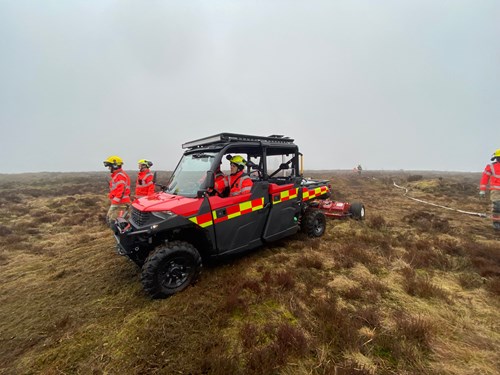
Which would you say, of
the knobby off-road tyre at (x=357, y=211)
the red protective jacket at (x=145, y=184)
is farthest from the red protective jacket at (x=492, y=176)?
the red protective jacket at (x=145, y=184)

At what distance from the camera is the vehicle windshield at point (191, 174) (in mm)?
4262

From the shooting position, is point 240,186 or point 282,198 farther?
point 282,198

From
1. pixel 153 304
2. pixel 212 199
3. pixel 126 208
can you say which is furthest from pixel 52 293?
pixel 212 199

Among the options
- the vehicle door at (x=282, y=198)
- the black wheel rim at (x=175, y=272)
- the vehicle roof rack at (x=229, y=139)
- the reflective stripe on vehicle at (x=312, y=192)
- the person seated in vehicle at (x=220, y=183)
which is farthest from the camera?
the reflective stripe on vehicle at (x=312, y=192)

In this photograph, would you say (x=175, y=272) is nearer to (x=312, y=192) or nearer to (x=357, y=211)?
(x=312, y=192)

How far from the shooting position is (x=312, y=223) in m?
6.06

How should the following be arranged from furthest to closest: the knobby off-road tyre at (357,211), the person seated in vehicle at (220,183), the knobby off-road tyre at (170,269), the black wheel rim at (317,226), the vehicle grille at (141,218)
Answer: the knobby off-road tyre at (357,211), the black wheel rim at (317,226), the person seated in vehicle at (220,183), the vehicle grille at (141,218), the knobby off-road tyre at (170,269)

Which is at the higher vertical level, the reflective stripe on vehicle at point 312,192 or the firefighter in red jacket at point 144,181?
the firefighter in red jacket at point 144,181

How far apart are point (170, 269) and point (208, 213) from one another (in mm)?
1090

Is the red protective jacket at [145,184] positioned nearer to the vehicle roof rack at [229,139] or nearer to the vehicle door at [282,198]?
the vehicle roof rack at [229,139]

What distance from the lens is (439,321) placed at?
9.35 ft

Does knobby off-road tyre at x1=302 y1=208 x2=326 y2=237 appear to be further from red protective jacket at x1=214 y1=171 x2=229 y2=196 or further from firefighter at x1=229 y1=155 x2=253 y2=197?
red protective jacket at x1=214 y1=171 x2=229 y2=196

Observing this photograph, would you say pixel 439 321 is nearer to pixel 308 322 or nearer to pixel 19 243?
pixel 308 322

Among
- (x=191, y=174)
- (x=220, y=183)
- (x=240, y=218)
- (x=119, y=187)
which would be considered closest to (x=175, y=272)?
(x=240, y=218)
